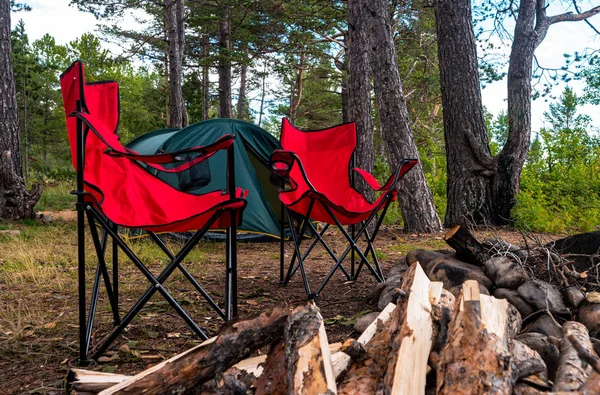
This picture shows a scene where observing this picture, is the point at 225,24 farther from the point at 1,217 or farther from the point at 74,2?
the point at 1,217

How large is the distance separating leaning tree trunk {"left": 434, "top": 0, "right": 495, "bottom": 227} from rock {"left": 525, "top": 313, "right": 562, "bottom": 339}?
349cm

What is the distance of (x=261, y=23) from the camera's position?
497 inches

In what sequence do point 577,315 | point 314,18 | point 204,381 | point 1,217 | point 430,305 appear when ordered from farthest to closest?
point 314,18, point 1,217, point 577,315, point 430,305, point 204,381

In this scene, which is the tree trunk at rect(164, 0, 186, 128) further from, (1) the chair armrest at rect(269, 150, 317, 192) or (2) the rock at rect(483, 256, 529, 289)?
(2) the rock at rect(483, 256, 529, 289)

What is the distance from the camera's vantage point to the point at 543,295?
2.07m

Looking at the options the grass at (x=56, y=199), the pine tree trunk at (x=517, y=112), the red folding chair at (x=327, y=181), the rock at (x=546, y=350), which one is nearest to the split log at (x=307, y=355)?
the rock at (x=546, y=350)

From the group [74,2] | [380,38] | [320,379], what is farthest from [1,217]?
[74,2]

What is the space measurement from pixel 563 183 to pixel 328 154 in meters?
4.53

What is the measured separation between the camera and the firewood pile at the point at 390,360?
46.7 inches

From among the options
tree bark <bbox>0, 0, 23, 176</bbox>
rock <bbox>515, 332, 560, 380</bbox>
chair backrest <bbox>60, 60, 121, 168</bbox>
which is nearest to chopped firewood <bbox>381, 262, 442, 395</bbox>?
rock <bbox>515, 332, 560, 380</bbox>

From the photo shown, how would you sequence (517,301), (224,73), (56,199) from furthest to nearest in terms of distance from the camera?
1. (224,73)
2. (56,199)
3. (517,301)

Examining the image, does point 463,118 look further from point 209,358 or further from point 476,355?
point 209,358

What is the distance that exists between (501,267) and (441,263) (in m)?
0.28

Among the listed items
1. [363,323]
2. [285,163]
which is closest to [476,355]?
[363,323]
